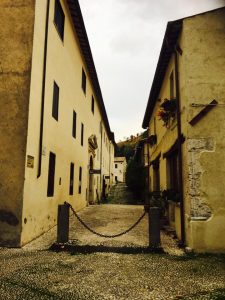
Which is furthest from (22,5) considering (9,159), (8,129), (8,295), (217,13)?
(8,295)

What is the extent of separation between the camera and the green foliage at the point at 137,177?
22188 millimetres

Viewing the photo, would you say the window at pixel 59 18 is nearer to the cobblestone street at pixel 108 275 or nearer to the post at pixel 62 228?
the post at pixel 62 228

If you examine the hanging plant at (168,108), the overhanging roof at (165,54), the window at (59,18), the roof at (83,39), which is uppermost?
the roof at (83,39)

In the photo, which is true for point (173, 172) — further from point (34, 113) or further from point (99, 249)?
point (34, 113)

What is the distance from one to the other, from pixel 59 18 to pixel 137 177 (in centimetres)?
1570

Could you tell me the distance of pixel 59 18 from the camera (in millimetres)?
9773

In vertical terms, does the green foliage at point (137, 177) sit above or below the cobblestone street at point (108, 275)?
above

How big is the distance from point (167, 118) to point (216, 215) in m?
3.78

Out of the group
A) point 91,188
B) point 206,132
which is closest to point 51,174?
point 206,132

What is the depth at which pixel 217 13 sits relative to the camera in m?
6.75

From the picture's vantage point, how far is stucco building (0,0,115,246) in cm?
633

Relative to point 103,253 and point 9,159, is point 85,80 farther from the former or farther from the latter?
point 103,253

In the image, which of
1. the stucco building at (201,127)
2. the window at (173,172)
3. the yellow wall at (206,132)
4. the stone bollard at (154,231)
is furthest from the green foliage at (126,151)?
the stone bollard at (154,231)

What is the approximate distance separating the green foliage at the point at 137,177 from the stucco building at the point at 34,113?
11.7 m
